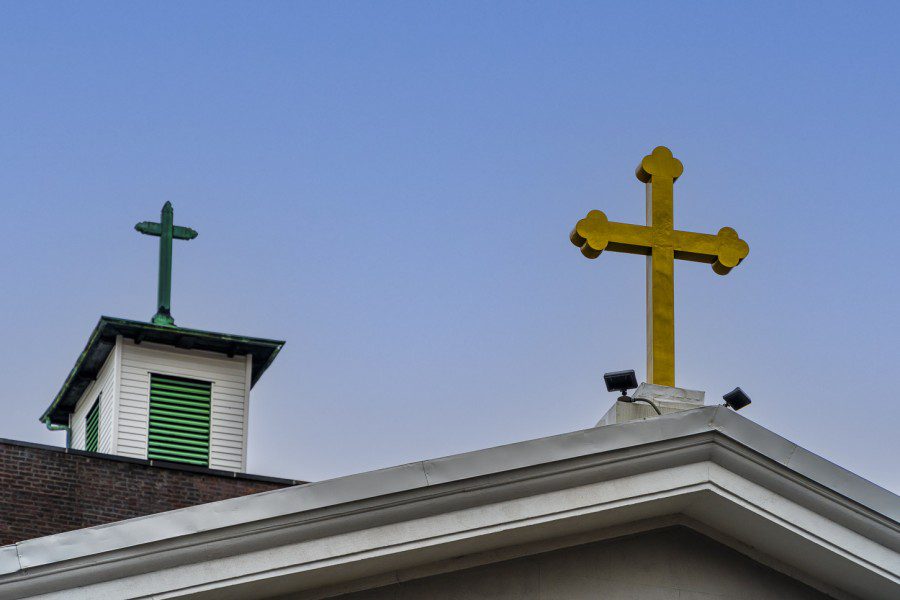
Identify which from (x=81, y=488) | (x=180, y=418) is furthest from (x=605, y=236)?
(x=180, y=418)

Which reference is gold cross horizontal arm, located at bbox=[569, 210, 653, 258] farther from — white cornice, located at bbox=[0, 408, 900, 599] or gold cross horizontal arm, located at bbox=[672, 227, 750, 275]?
white cornice, located at bbox=[0, 408, 900, 599]

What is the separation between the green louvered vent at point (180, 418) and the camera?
2928cm

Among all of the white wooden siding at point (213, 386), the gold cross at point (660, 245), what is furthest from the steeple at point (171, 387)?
the gold cross at point (660, 245)

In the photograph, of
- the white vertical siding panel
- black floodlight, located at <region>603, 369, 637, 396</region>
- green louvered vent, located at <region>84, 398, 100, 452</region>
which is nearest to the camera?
black floodlight, located at <region>603, 369, 637, 396</region>

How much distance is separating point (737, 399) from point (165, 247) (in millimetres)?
20945

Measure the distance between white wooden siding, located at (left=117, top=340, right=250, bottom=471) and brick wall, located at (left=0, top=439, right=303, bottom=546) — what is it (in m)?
2.15

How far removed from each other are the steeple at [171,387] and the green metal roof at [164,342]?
2cm

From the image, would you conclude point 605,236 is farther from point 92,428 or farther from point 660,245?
point 92,428

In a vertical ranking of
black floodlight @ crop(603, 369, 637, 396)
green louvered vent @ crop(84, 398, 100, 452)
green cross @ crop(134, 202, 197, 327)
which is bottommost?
black floodlight @ crop(603, 369, 637, 396)

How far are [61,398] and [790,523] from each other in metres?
23.3

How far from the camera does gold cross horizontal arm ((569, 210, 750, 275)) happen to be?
40.1 ft

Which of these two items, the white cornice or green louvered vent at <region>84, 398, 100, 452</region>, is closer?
the white cornice

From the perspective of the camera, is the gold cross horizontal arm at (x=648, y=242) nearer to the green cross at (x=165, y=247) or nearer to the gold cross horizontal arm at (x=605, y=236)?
the gold cross horizontal arm at (x=605, y=236)

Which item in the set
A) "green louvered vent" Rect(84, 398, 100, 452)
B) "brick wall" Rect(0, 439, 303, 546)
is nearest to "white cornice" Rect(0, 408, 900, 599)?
"brick wall" Rect(0, 439, 303, 546)
